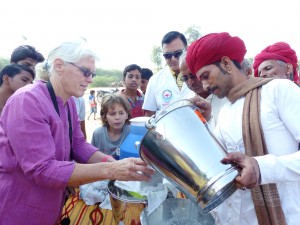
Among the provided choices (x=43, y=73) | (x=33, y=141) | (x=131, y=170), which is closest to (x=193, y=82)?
(x=131, y=170)

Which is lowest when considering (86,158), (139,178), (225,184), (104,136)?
(104,136)

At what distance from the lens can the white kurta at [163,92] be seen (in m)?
2.86

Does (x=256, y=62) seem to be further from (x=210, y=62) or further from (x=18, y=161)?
(x=18, y=161)

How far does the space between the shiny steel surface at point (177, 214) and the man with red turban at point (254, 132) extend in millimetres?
114

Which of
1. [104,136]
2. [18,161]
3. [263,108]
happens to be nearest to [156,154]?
[263,108]

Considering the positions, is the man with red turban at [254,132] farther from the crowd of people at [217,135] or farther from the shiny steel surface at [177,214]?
the shiny steel surface at [177,214]

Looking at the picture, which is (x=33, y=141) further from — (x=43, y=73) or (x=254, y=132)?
(x=254, y=132)

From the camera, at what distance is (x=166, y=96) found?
2.92 metres

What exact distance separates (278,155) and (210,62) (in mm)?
535

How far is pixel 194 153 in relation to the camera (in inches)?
40.3

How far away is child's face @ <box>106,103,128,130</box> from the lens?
284 cm

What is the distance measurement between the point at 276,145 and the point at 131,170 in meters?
0.67

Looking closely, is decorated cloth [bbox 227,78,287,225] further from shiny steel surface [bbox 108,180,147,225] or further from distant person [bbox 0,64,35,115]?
distant person [bbox 0,64,35,115]

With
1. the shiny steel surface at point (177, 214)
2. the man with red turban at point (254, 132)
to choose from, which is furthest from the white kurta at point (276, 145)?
the shiny steel surface at point (177, 214)
